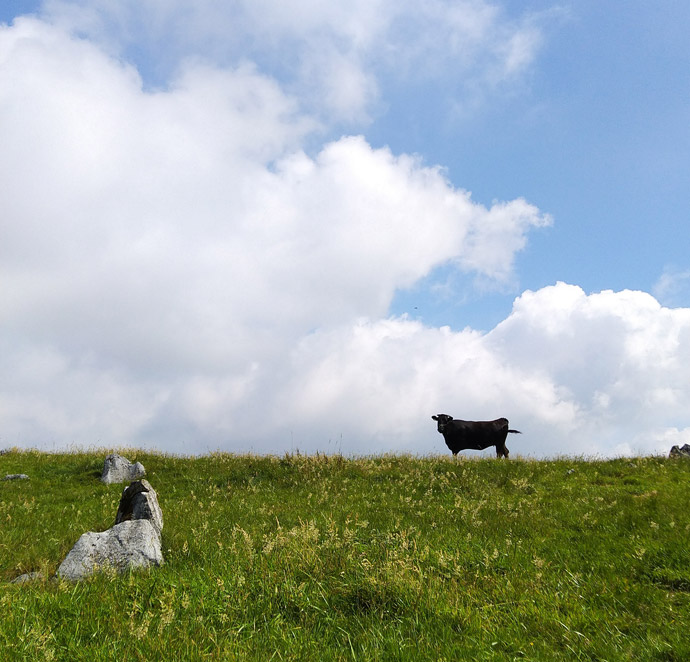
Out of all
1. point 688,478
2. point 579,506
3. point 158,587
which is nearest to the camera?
point 158,587

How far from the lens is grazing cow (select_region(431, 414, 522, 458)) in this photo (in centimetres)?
2955

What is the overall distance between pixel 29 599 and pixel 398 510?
8.61 metres

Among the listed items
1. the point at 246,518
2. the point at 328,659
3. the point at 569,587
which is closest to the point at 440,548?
the point at 569,587

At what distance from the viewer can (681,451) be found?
22.5 meters

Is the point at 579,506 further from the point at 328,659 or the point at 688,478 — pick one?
the point at 328,659

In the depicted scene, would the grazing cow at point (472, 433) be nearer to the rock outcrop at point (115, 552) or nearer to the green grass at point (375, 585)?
the green grass at point (375, 585)

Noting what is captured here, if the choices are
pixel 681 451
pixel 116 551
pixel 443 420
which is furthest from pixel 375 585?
pixel 443 420

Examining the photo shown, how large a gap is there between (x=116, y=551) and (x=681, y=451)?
23.2 meters

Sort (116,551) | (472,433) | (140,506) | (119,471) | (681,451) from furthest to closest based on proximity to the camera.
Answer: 1. (472,433)
2. (681,451)
3. (119,471)
4. (140,506)
5. (116,551)

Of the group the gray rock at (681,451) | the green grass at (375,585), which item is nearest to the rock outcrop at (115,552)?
the green grass at (375,585)

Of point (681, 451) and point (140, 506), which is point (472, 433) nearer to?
point (681, 451)

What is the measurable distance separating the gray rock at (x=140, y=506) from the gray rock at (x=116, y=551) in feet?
4.13

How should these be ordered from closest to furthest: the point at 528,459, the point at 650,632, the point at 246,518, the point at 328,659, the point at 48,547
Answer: the point at 328,659
the point at 650,632
the point at 48,547
the point at 246,518
the point at 528,459

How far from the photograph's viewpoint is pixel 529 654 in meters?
5.38
